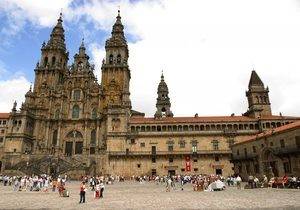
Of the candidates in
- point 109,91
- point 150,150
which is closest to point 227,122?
point 150,150

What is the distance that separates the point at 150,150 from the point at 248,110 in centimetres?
2752

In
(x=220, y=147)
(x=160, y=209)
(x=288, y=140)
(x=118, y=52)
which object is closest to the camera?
(x=160, y=209)

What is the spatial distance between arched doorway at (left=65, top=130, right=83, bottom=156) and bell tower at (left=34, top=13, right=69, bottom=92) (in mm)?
14222

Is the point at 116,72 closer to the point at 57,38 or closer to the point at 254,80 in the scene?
the point at 57,38

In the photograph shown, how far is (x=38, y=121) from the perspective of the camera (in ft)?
227

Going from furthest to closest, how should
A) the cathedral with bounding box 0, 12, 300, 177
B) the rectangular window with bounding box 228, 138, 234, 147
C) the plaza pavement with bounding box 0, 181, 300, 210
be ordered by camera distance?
1. the rectangular window with bounding box 228, 138, 234, 147
2. the cathedral with bounding box 0, 12, 300, 177
3. the plaza pavement with bounding box 0, 181, 300, 210

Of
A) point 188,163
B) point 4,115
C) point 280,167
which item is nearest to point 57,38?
point 4,115

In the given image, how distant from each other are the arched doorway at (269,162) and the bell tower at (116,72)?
32.0 meters

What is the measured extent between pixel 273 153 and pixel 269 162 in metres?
2.21

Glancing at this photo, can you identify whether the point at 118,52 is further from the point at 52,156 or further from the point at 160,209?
the point at 160,209

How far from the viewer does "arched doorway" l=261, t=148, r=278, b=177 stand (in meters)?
43.0

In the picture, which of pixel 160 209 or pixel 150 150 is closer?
pixel 160 209

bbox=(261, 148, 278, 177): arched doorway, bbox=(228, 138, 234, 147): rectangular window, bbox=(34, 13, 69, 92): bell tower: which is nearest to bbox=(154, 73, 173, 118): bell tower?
bbox=(228, 138, 234, 147): rectangular window

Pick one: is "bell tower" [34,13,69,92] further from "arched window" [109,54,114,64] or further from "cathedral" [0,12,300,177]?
"arched window" [109,54,114,64]
